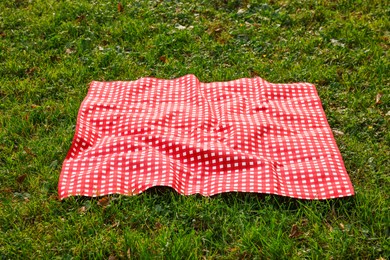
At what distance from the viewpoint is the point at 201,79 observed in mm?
5465

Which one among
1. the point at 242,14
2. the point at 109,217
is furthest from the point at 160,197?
the point at 242,14

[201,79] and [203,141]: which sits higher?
[203,141]

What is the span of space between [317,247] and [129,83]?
95.5 inches

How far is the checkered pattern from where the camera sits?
13.2ft

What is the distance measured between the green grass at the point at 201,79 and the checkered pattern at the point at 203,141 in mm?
121

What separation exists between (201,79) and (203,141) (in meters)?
1.15

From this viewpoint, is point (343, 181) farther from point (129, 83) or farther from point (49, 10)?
point (49, 10)

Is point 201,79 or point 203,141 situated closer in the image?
point 203,141

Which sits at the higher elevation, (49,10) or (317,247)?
(317,247)

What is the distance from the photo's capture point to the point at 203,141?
4438 mm

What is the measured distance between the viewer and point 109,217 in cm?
382

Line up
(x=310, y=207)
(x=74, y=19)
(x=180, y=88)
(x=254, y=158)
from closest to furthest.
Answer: (x=310, y=207), (x=254, y=158), (x=180, y=88), (x=74, y=19)

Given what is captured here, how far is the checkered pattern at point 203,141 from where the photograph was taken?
4012mm

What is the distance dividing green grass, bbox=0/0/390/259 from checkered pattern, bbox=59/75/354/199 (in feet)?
0.40
